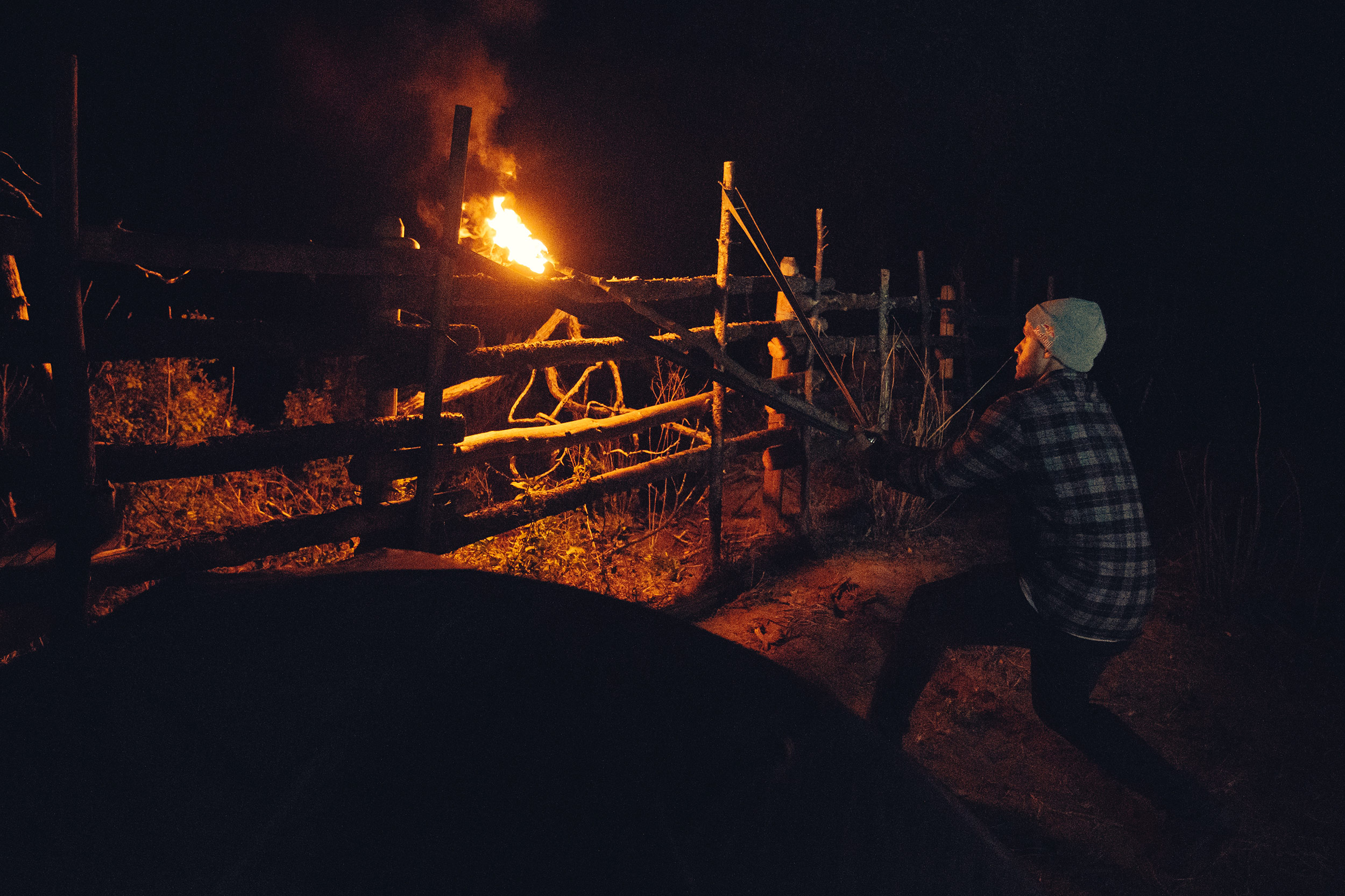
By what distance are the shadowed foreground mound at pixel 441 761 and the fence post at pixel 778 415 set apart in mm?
4329

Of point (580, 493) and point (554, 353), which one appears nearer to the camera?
point (554, 353)

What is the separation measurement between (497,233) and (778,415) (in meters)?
2.69

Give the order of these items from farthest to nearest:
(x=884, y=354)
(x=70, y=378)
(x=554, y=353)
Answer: (x=884, y=354) → (x=554, y=353) → (x=70, y=378)

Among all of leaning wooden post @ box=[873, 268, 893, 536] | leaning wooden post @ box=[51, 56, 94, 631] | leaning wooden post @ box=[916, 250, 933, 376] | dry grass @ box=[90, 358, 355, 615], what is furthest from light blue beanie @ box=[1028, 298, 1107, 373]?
leaning wooden post @ box=[916, 250, 933, 376]

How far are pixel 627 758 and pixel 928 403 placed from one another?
21.4 ft

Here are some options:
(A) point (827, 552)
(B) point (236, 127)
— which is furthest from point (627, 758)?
(B) point (236, 127)

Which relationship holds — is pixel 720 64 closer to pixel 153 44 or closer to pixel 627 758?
pixel 153 44

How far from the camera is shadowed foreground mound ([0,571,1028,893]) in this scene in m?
0.95

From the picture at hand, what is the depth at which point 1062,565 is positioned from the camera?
2.59 metres

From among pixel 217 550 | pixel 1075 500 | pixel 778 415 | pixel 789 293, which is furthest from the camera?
pixel 778 415

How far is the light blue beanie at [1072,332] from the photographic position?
2.64m

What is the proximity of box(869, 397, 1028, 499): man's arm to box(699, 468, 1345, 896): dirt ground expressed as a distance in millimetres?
1087

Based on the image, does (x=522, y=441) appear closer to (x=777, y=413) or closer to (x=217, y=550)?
(x=217, y=550)

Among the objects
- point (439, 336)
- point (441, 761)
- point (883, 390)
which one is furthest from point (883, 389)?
point (441, 761)
